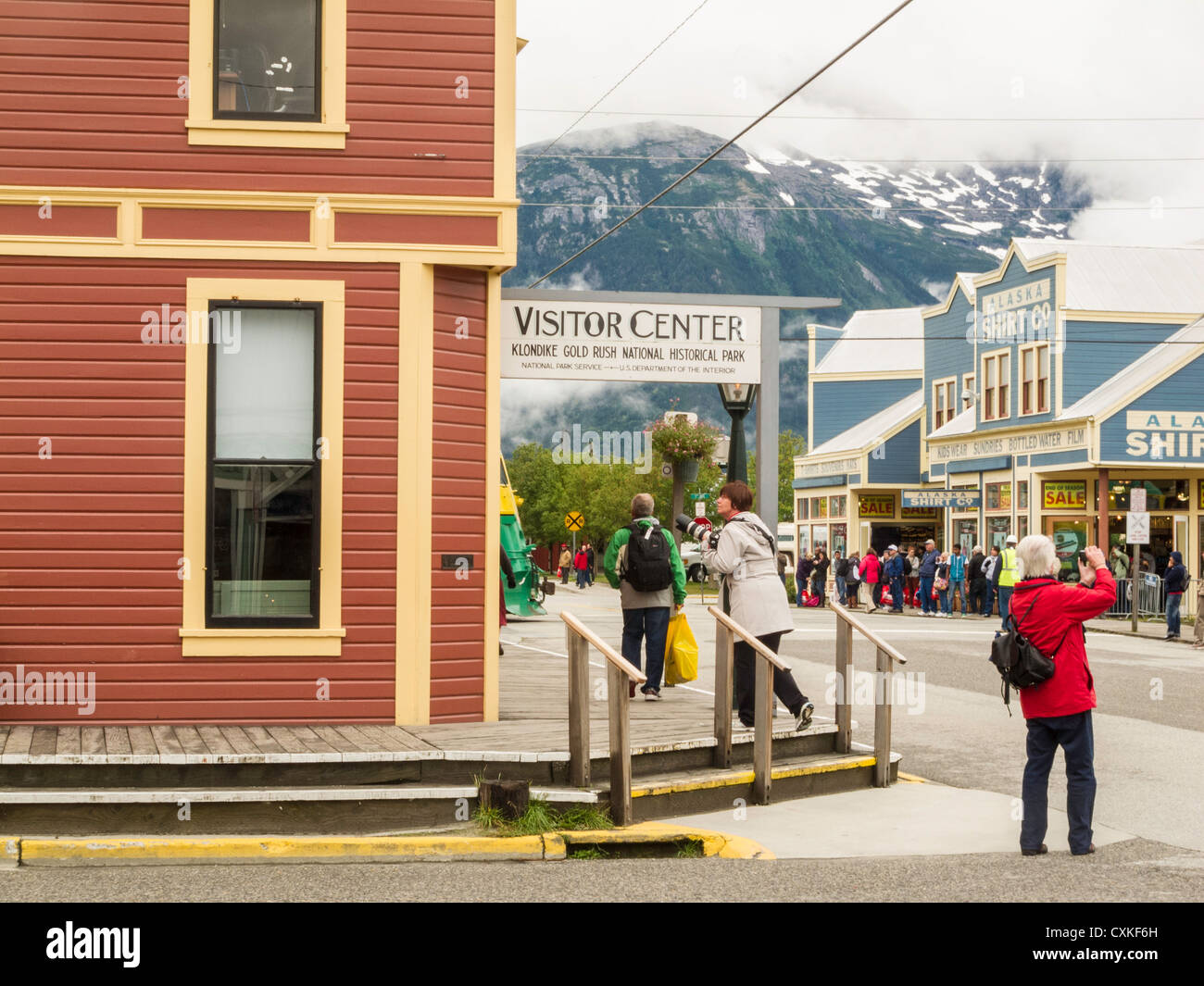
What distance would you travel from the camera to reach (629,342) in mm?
12656

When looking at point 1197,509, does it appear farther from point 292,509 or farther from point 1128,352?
point 292,509

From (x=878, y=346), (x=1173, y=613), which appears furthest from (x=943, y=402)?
(x=1173, y=613)

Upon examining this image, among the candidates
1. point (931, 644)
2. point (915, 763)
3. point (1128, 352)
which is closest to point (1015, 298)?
point (1128, 352)

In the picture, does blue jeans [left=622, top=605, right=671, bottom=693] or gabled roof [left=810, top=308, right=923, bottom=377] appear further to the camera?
gabled roof [left=810, top=308, right=923, bottom=377]

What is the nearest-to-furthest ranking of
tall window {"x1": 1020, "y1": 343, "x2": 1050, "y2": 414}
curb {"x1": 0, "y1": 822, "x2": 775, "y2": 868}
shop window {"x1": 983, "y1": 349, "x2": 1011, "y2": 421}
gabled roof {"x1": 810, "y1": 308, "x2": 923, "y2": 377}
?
curb {"x1": 0, "y1": 822, "x2": 775, "y2": 868} → tall window {"x1": 1020, "y1": 343, "x2": 1050, "y2": 414} → shop window {"x1": 983, "y1": 349, "x2": 1011, "y2": 421} → gabled roof {"x1": 810, "y1": 308, "x2": 923, "y2": 377}

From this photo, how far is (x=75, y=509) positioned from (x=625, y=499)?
74.0m

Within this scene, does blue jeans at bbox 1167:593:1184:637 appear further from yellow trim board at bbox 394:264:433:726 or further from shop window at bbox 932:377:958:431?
yellow trim board at bbox 394:264:433:726

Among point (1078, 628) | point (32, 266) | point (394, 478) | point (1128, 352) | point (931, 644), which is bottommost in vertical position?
point (931, 644)

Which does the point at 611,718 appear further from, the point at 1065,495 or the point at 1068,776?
the point at 1065,495

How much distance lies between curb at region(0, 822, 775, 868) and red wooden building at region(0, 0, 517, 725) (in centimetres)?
261

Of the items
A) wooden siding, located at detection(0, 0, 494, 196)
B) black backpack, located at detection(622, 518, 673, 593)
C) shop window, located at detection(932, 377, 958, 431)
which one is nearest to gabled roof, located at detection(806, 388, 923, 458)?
shop window, located at detection(932, 377, 958, 431)

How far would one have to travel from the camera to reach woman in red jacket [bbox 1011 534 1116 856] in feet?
27.9

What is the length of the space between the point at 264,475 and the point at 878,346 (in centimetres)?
5031

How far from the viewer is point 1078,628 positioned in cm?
865
